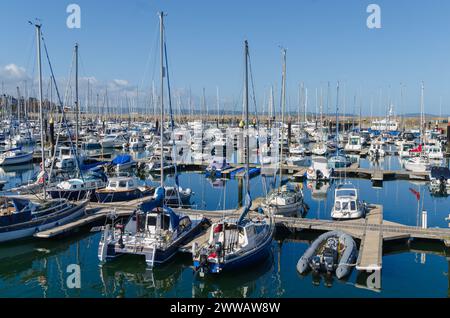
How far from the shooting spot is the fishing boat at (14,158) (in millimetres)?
53719

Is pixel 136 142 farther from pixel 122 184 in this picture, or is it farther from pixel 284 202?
pixel 284 202

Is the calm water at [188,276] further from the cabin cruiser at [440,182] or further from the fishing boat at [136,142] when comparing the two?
the fishing boat at [136,142]

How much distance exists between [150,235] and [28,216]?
7793 mm

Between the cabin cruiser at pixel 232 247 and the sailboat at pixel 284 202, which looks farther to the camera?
the sailboat at pixel 284 202

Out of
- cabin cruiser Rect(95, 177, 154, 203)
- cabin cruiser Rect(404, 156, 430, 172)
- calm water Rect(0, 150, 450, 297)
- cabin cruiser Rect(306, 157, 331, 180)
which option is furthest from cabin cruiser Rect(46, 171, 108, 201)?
cabin cruiser Rect(404, 156, 430, 172)

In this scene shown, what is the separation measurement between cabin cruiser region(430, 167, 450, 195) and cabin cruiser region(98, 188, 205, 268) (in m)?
25.8

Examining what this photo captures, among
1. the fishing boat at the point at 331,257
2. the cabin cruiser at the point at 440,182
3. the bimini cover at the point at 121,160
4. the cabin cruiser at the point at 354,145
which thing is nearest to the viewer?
the fishing boat at the point at 331,257

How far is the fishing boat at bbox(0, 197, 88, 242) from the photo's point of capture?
23.4m

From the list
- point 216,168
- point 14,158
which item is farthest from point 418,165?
point 14,158

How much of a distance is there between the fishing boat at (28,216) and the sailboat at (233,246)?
9943 mm

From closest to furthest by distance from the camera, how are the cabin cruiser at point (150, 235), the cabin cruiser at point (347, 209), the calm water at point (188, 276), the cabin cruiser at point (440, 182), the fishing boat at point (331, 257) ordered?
the calm water at point (188, 276)
the fishing boat at point (331, 257)
the cabin cruiser at point (150, 235)
the cabin cruiser at point (347, 209)
the cabin cruiser at point (440, 182)

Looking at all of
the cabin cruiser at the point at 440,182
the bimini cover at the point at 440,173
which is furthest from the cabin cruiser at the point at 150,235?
the bimini cover at the point at 440,173

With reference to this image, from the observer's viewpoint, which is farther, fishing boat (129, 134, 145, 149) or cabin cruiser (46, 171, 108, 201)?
fishing boat (129, 134, 145, 149)

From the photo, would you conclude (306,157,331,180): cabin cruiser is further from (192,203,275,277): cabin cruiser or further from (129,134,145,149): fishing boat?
(129,134,145,149): fishing boat
